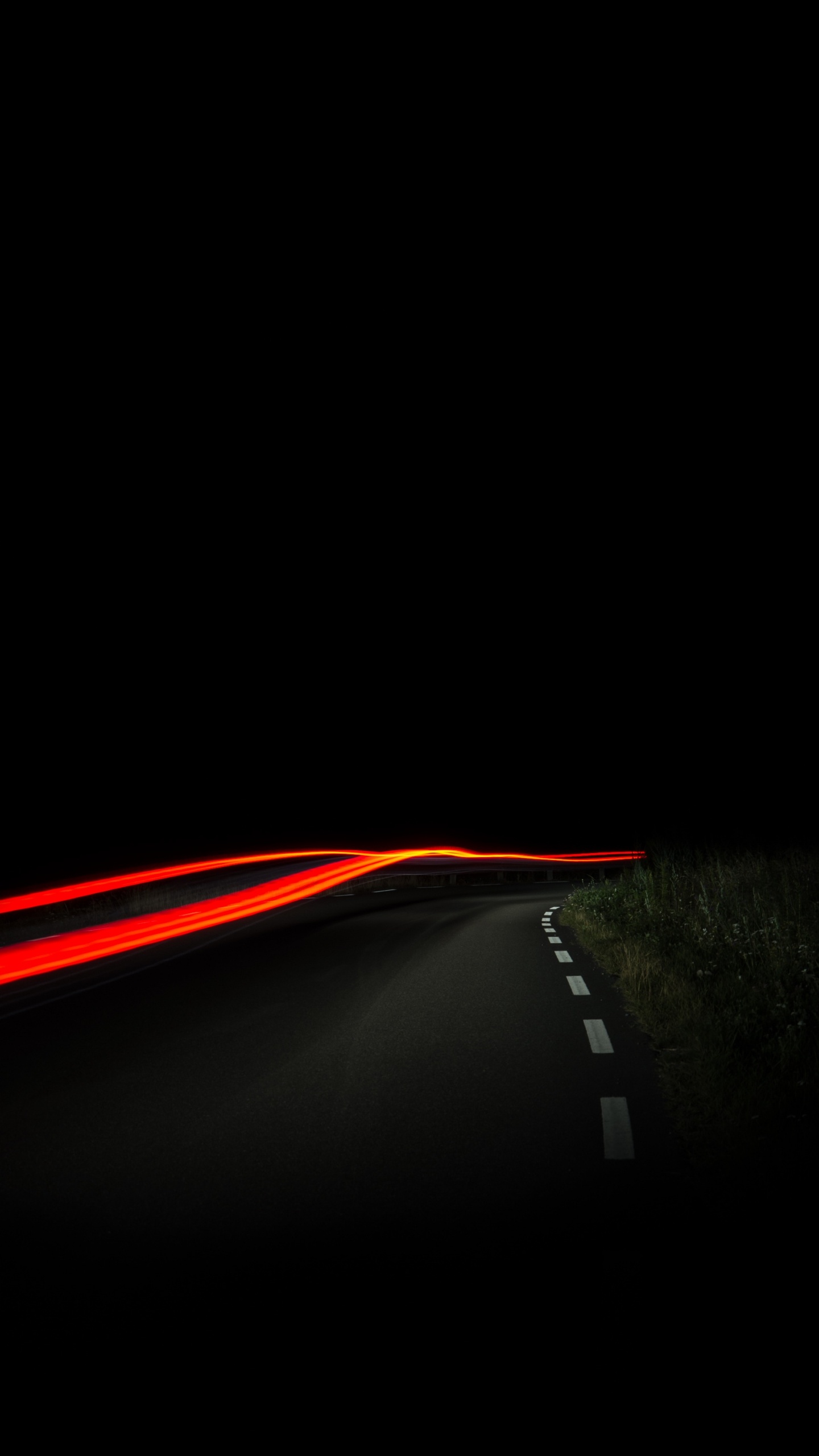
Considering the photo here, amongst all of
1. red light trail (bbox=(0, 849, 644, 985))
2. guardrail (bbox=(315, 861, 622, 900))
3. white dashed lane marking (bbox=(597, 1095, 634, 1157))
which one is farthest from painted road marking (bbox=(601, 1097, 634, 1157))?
guardrail (bbox=(315, 861, 622, 900))

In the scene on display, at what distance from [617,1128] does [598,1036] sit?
92.4 inches

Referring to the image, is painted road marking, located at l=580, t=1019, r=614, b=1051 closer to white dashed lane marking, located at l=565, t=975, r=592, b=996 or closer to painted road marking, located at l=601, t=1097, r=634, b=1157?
painted road marking, located at l=601, t=1097, r=634, b=1157

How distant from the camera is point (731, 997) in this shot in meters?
7.41

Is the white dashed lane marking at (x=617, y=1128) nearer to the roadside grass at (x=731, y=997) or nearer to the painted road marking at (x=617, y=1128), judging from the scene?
the painted road marking at (x=617, y=1128)

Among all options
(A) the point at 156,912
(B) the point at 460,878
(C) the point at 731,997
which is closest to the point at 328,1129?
(C) the point at 731,997

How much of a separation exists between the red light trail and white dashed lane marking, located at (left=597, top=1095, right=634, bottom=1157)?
8704 mm

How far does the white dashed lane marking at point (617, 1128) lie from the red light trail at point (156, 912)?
870 centimetres

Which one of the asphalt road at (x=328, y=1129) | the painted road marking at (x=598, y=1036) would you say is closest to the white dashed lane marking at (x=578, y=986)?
the asphalt road at (x=328, y=1129)

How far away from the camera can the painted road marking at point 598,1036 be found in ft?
22.6

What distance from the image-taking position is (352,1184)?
430cm

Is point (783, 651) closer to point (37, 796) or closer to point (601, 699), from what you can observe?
point (37, 796)

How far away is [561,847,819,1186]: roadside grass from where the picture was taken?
456 centimetres

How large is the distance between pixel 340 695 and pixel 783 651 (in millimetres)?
73327

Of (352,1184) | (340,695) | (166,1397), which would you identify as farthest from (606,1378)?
(340,695)
